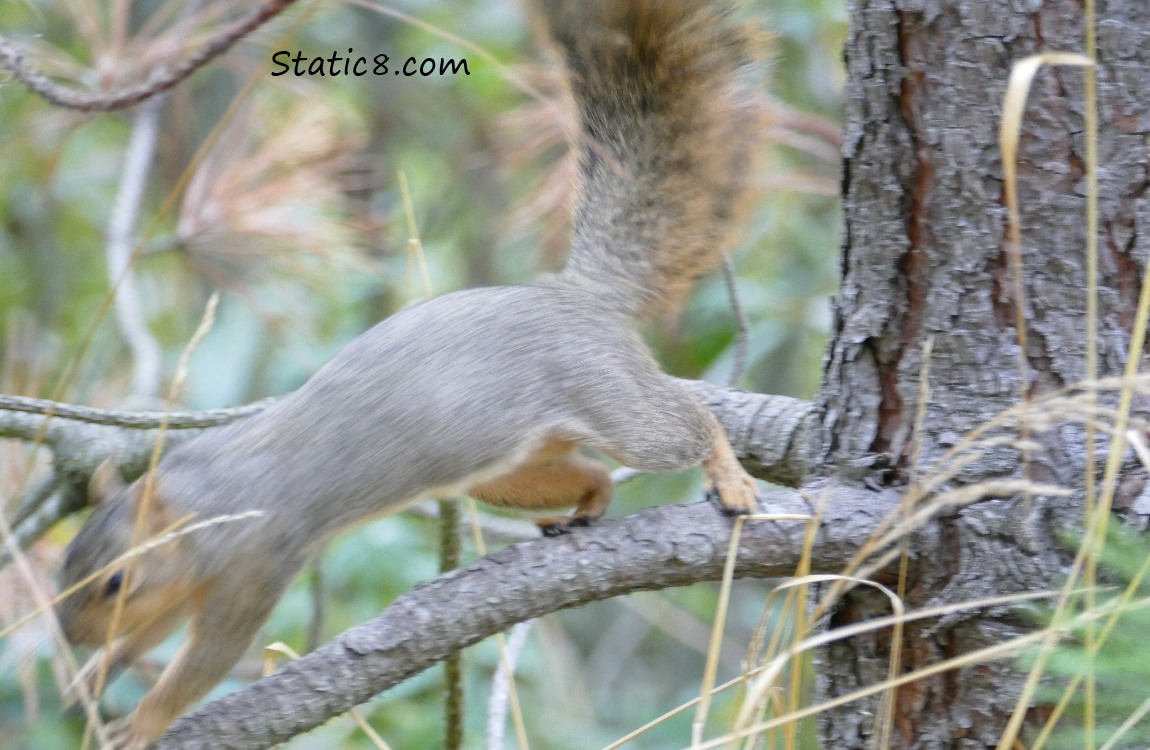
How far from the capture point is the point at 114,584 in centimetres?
104

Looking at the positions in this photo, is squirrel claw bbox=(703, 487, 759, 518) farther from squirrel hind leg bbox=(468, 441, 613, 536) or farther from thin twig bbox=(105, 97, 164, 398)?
thin twig bbox=(105, 97, 164, 398)

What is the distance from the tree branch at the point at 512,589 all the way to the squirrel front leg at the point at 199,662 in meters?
0.11

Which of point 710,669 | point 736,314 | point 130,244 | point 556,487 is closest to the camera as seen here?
point 710,669

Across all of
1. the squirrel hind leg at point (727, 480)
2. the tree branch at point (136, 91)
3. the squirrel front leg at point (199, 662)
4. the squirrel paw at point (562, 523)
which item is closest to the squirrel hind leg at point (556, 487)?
the squirrel paw at point (562, 523)

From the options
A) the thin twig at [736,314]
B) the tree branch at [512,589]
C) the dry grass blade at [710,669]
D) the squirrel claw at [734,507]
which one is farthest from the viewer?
the thin twig at [736,314]

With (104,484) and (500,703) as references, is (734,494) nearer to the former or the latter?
(500,703)

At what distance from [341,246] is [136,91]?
28.1 inches

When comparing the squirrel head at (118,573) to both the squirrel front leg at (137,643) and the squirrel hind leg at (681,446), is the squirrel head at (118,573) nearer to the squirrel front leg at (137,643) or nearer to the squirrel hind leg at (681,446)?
the squirrel front leg at (137,643)

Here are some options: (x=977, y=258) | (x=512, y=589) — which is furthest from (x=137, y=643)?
(x=977, y=258)

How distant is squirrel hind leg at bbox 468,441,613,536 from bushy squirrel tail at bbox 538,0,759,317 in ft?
0.55

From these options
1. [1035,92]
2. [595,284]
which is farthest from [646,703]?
[1035,92]

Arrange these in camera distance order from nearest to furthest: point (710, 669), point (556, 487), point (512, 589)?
A: point (710, 669)
point (512, 589)
point (556, 487)

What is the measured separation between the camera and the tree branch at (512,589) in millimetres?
831

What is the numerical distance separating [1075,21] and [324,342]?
1549 mm
